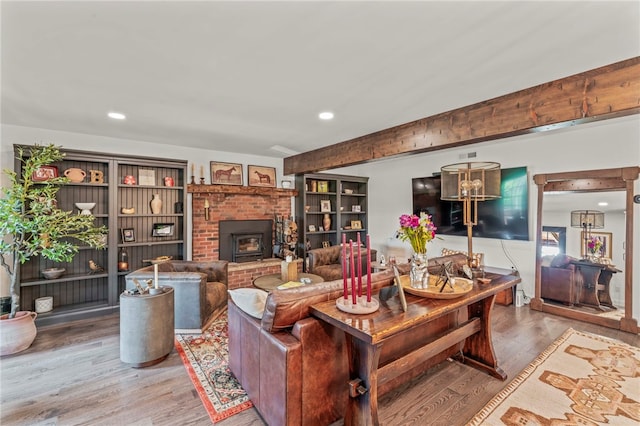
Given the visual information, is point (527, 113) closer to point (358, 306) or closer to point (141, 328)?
point (358, 306)

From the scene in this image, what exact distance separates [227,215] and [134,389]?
9.93 ft

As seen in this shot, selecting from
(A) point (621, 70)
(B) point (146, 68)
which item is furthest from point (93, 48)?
(A) point (621, 70)

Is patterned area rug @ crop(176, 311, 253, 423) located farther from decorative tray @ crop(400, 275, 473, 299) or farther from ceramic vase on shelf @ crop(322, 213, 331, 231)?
ceramic vase on shelf @ crop(322, 213, 331, 231)

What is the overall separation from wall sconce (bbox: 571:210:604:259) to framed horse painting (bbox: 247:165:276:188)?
470cm

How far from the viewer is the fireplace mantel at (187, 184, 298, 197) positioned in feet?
14.9

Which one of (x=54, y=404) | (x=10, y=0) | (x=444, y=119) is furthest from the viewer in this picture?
(x=444, y=119)

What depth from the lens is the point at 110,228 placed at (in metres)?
3.76

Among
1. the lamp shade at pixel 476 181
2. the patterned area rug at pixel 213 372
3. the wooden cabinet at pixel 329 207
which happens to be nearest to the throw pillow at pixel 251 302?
the patterned area rug at pixel 213 372

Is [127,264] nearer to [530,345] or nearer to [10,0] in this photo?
[10,0]

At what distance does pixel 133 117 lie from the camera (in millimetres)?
3139

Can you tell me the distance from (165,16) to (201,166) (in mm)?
3425

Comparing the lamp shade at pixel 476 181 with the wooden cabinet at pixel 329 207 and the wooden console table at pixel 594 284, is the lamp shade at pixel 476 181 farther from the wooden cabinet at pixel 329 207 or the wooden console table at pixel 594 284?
the wooden cabinet at pixel 329 207

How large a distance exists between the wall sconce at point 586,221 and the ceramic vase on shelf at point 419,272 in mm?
3157

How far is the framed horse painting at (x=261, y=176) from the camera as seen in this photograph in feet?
17.0
